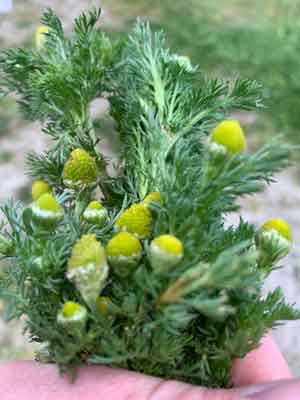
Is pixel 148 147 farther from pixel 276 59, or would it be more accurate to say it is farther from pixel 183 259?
pixel 276 59

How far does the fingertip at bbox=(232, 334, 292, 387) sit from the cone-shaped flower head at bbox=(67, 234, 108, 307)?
0.28m

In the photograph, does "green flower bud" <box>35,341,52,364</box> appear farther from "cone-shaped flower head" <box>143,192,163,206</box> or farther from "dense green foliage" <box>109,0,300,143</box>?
"dense green foliage" <box>109,0,300,143</box>

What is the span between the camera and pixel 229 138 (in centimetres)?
50

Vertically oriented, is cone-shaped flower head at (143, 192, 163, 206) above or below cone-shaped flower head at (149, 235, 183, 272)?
above

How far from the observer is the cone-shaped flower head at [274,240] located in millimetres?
593

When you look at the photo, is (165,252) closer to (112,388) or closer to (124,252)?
(124,252)

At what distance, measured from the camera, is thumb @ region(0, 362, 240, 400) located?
58 centimetres

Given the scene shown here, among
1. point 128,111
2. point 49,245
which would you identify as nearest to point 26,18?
point 128,111

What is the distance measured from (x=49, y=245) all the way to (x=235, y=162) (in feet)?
0.66

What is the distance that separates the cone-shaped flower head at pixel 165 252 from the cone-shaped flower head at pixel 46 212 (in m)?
0.11

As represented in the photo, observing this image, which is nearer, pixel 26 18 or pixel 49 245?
pixel 49 245

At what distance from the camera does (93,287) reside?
20.2 inches

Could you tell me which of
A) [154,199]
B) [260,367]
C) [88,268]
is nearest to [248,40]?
[260,367]

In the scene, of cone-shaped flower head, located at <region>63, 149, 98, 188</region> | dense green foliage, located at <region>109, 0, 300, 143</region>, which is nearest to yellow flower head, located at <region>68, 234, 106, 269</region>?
cone-shaped flower head, located at <region>63, 149, 98, 188</region>
